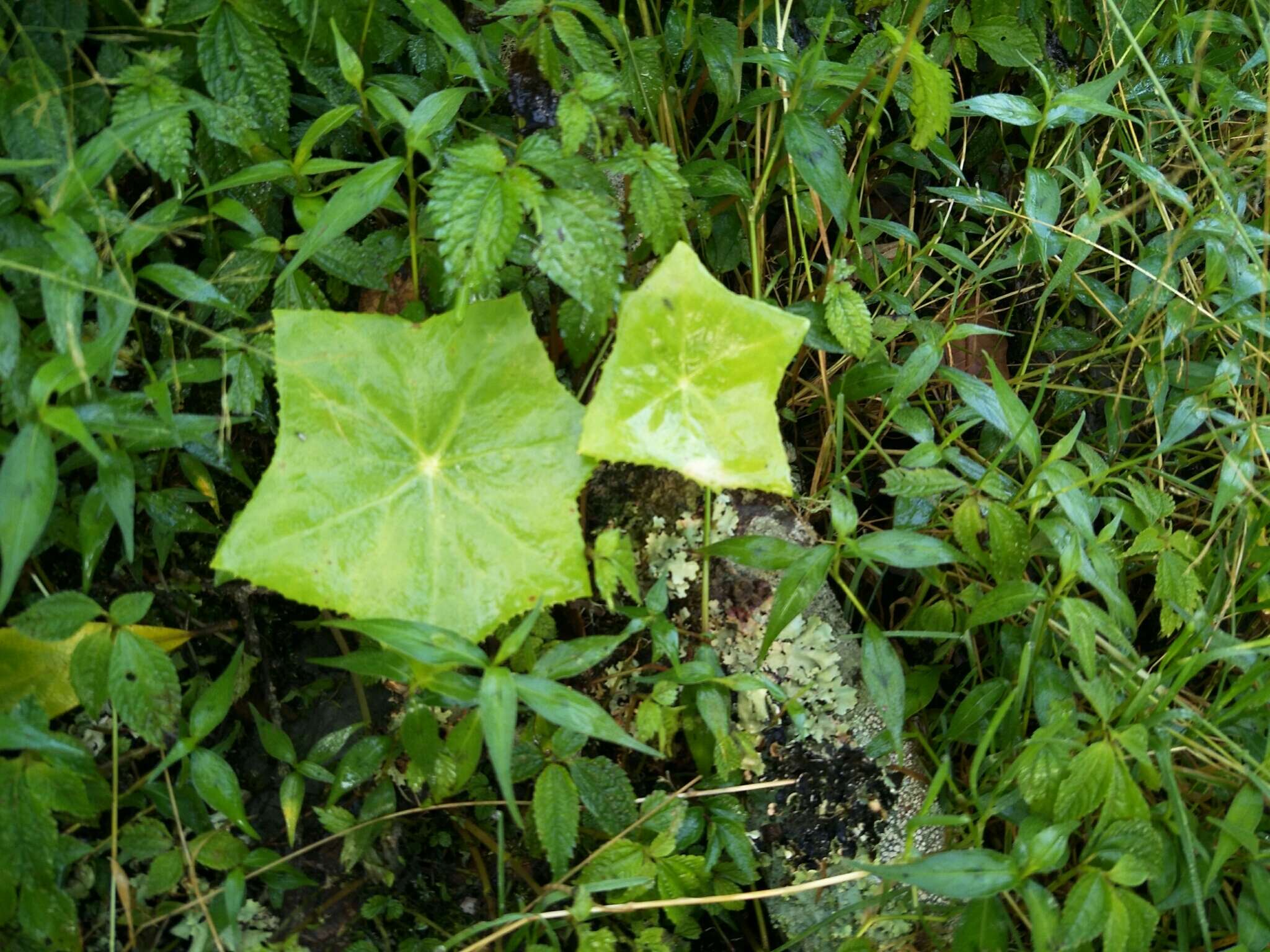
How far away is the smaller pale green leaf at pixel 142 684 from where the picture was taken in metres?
1.16

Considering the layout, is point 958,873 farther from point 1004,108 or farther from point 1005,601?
point 1004,108

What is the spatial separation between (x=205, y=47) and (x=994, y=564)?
1307 mm

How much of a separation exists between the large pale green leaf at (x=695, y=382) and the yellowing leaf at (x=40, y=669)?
2.24ft

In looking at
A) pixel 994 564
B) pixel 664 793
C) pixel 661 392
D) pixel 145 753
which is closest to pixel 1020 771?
pixel 994 564

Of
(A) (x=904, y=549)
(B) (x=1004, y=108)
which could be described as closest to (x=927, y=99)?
(B) (x=1004, y=108)

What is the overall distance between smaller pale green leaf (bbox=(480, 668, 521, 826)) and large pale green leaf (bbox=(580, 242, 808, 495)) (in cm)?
29

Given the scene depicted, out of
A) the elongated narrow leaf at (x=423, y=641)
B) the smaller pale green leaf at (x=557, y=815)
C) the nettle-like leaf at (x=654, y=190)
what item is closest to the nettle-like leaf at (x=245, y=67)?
the nettle-like leaf at (x=654, y=190)

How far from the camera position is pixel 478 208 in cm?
113

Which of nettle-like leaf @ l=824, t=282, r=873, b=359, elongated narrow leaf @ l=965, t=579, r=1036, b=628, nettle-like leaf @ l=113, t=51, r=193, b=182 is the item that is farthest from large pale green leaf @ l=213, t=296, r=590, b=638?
elongated narrow leaf @ l=965, t=579, r=1036, b=628

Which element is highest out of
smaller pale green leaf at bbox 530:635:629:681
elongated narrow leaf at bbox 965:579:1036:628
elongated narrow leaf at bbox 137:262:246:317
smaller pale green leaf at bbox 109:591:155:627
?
elongated narrow leaf at bbox 137:262:246:317

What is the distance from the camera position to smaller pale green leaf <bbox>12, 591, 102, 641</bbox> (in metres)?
1.13

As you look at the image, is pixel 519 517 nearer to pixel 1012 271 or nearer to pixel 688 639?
pixel 688 639

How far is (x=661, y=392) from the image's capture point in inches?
45.7

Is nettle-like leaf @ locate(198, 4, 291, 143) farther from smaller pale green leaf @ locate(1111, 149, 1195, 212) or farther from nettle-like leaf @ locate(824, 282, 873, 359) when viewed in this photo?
smaller pale green leaf @ locate(1111, 149, 1195, 212)
